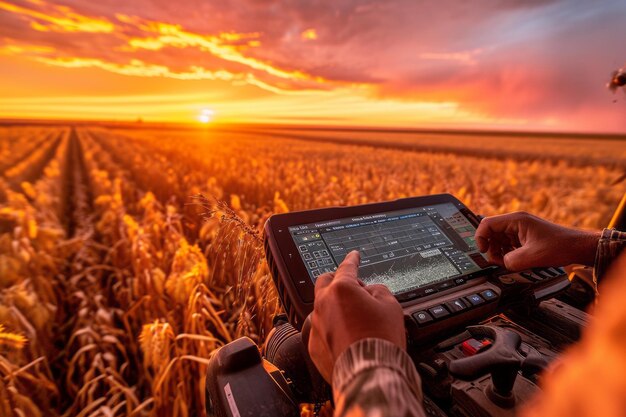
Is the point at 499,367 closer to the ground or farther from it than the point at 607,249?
closer to the ground

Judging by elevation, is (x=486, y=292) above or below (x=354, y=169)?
above

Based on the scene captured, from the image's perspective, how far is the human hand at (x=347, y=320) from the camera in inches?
24.3

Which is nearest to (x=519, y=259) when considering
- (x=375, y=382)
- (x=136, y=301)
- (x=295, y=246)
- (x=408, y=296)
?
(x=408, y=296)

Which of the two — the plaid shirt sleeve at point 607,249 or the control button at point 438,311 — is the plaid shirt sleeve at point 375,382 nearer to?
the control button at point 438,311

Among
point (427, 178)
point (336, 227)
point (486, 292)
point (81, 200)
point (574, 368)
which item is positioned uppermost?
point (574, 368)

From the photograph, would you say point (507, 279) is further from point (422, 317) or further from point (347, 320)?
point (347, 320)

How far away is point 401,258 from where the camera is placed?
109cm

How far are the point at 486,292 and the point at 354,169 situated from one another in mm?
8799

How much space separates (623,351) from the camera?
12.2 inches

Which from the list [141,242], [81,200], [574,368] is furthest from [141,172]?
[574,368]

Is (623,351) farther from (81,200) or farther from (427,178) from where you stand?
(81,200)

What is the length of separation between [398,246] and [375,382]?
2.15 feet

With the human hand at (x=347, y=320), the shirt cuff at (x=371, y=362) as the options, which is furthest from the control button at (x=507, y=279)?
the shirt cuff at (x=371, y=362)

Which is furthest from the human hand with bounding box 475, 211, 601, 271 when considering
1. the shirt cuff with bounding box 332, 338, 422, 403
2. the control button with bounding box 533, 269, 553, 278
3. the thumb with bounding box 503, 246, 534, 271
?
the shirt cuff with bounding box 332, 338, 422, 403
